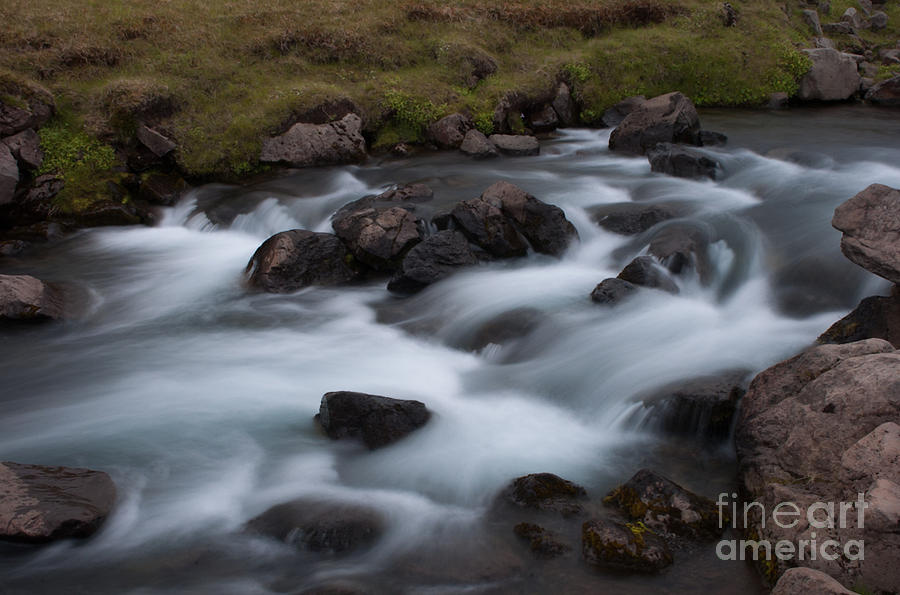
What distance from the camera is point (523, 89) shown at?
55.1 ft

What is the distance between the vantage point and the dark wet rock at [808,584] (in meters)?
3.64

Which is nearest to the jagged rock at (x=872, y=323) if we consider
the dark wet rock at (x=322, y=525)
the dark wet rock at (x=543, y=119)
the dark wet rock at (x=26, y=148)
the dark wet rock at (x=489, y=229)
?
the dark wet rock at (x=489, y=229)

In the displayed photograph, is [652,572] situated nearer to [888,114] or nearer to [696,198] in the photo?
[696,198]

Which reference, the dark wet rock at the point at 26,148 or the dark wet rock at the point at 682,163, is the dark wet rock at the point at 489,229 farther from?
the dark wet rock at the point at 26,148

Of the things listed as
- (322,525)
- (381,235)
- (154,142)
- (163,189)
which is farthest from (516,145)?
(322,525)

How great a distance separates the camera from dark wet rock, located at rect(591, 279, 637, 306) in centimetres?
858

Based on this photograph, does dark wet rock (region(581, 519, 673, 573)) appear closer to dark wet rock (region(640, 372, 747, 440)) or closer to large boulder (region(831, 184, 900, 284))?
dark wet rock (region(640, 372, 747, 440))

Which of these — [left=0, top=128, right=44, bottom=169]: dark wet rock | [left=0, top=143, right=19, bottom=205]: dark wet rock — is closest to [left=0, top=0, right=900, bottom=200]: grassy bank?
[left=0, top=128, right=44, bottom=169]: dark wet rock

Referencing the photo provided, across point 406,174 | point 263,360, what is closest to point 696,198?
point 406,174

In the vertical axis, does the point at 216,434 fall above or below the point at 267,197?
below

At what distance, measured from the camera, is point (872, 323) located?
6.38 m

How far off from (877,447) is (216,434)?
5655mm

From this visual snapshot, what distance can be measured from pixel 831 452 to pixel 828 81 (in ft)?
56.5

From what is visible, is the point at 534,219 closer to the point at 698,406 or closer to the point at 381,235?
the point at 381,235
